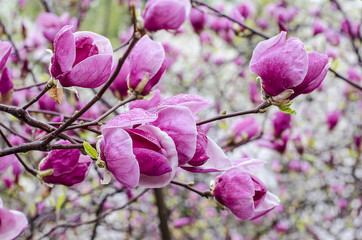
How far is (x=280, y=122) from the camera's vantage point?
1154mm

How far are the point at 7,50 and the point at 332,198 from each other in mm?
2721

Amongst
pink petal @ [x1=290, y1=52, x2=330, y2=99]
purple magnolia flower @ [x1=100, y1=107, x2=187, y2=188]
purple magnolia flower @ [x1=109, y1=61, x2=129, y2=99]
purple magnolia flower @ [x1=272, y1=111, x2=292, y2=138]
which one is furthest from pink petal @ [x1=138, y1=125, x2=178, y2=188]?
purple magnolia flower @ [x1=272, y1=111, x2=292, y2=138]

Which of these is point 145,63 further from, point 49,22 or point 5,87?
point 49,22

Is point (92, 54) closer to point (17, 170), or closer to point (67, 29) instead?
point (67, 29)

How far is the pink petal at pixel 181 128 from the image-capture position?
447 mm

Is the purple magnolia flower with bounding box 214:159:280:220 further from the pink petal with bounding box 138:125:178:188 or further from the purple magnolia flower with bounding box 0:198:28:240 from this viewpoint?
the purple magnolia flower with bounding box 0:198:28:240

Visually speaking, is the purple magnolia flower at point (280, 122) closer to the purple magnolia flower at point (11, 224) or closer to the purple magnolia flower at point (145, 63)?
the purple magnolia flower at point (145, 63)

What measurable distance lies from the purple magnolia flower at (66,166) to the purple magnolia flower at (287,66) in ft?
1.00

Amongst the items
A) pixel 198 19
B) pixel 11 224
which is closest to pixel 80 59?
pixel 11 224

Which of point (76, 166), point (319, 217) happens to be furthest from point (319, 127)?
point (76, 166)

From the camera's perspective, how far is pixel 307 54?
0.51m

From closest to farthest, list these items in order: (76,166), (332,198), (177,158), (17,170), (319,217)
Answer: (177,158)
(76,166)
(17,170)
(332,198)
(319,217)

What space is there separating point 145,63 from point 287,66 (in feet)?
0.66

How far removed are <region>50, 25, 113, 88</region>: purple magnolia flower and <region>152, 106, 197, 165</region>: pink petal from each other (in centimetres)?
11
